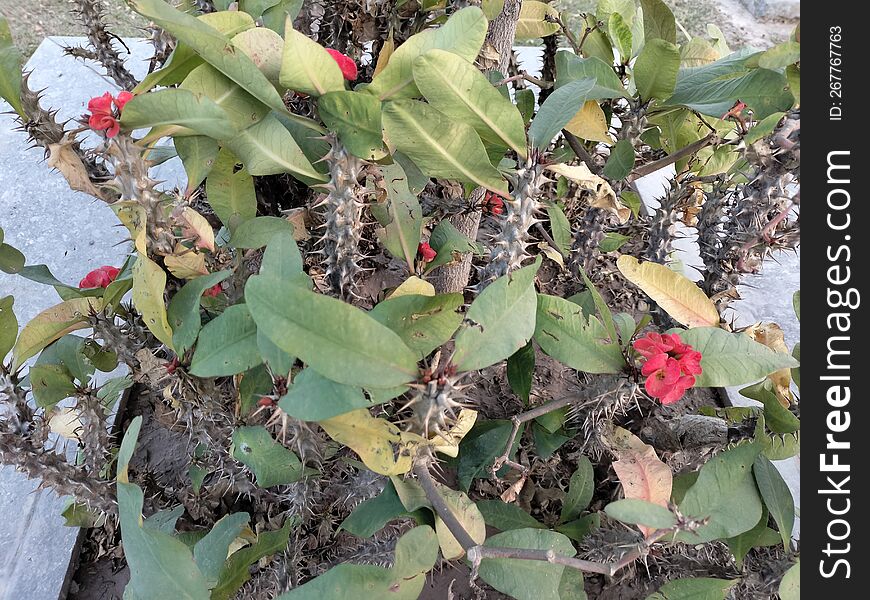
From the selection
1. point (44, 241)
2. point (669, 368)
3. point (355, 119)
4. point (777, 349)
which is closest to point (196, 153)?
point (355, 119)

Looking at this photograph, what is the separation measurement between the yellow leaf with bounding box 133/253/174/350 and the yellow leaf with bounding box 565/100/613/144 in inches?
20.5

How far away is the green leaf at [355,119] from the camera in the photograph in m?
0.57

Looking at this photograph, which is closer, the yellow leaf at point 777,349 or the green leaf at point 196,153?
the green leaf at point 196,153

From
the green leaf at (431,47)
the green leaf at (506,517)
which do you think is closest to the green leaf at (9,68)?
the green leaf at (431,47)

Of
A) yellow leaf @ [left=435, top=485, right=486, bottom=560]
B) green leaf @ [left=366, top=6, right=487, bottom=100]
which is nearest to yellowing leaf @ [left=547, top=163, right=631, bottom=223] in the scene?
green leaf @ [left=366, top=6, right=487, bottom=100]

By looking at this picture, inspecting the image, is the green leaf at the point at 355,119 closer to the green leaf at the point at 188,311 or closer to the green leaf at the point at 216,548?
the green leaf at the point at 188,311

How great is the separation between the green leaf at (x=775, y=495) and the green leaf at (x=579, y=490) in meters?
0.23

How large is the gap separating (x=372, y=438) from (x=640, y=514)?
228mm

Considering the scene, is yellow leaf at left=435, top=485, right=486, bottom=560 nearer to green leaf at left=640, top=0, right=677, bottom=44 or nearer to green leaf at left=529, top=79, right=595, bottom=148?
green leaf at left=529, top=79, right=595, bottom=148

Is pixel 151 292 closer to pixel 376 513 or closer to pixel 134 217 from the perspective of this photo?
pixel 134 217

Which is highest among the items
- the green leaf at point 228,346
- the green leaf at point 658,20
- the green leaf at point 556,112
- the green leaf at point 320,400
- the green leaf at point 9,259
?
the green leaf at point 658,20

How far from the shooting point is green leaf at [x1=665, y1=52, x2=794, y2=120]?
72 centimetres
